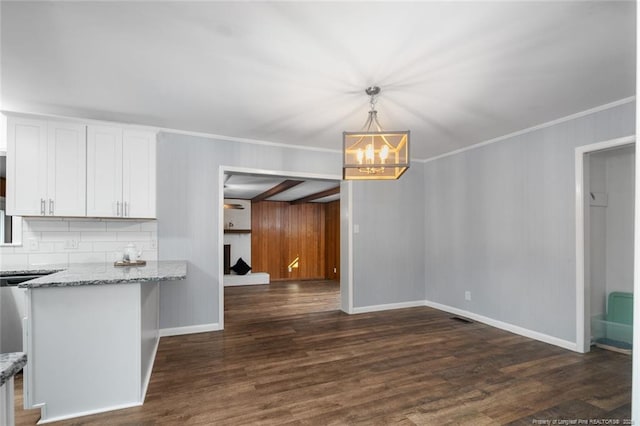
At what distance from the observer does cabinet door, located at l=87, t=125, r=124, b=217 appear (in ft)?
11.3

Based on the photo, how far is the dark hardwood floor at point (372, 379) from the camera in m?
2.22

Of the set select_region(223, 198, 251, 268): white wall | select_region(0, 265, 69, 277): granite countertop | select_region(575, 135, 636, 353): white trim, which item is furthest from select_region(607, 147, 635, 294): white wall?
select_region(223, 198, 251, 268): white wall

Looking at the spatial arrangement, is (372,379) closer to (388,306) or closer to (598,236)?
(388,306)

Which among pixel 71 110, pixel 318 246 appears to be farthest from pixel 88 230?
pixel 318 246

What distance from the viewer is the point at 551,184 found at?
3641 millimetres

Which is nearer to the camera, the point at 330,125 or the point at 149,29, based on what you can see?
the point at 149,29

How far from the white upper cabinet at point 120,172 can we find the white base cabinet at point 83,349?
59.2 inches

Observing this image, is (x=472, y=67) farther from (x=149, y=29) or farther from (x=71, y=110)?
(x=71, y=110)

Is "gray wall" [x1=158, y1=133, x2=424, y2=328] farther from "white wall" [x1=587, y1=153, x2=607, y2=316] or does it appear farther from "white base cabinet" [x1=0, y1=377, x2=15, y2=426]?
"white base cabinet" [x1=0, y1=377, x2=15, y2=426]

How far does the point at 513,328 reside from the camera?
157 inches

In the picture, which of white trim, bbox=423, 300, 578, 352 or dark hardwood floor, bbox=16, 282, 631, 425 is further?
white trim, bbox=423, 300, 578, 352

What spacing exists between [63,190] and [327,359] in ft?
10.4

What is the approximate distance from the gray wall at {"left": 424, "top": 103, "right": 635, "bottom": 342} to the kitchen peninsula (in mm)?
3796

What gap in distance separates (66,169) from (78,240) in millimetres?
805
